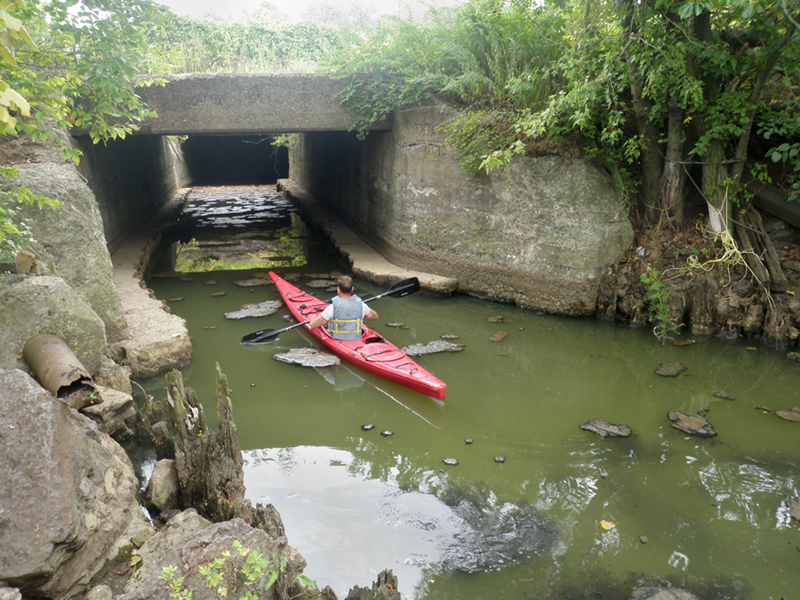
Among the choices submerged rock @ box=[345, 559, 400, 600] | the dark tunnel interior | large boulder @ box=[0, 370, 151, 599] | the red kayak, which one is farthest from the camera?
the dark tunnel interior

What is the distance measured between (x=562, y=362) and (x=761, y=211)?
12.1 ft

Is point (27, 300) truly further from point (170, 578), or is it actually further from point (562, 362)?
point (562, 362)

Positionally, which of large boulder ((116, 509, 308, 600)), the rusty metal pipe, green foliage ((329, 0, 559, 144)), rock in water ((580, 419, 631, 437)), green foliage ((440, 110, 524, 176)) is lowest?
rock in water ((580, 419, 631, 437))

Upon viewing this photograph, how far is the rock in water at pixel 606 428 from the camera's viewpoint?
17.0 feet

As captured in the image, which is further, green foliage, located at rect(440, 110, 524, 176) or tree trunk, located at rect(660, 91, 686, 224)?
green foliage, located at rect(440, 110, 524, 176)

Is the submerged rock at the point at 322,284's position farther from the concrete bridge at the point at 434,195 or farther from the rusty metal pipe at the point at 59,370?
the rusty metal pipe at the point at 59,370

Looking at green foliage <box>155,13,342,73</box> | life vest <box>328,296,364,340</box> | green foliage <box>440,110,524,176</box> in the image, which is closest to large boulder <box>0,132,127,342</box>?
life vest <box>328,296,364,340</box>

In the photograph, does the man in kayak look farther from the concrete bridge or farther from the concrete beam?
the concrete beam

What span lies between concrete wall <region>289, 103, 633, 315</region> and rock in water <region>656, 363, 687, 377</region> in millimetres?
1659

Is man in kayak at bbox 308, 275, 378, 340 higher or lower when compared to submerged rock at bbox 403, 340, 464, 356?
higher

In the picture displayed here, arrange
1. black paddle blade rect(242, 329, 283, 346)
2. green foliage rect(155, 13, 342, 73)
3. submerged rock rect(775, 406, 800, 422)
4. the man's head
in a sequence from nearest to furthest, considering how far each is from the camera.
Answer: submerged rock rect(775, 406, 800, 422) < the man's head < black paddle blade rect(242, 329, 283, 346) < green foliage rect(155, 13, 342, 73)

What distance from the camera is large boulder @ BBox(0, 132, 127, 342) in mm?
5301

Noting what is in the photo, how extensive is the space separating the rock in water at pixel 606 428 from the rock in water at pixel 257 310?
506 centimetres

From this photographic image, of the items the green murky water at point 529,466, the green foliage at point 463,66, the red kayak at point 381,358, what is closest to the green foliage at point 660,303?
the green murky water at point 529,466
